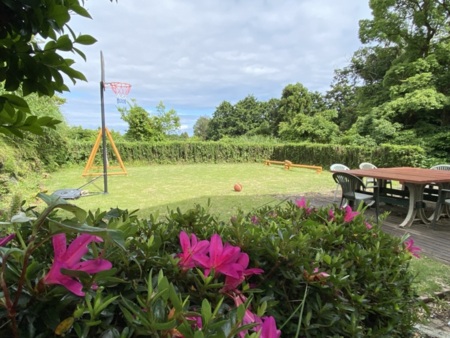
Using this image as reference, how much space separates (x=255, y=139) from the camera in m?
20.4

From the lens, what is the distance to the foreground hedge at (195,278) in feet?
1.29

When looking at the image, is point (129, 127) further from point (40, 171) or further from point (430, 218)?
point (430, 218)

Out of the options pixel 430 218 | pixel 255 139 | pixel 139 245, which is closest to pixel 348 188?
pixel 430 218

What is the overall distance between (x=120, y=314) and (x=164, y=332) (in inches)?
4.8

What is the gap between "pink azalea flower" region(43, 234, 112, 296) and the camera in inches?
15.4

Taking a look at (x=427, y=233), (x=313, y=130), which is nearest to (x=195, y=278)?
(x=427, y=233)

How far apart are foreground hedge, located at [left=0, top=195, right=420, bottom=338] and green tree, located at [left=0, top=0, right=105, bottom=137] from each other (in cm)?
29

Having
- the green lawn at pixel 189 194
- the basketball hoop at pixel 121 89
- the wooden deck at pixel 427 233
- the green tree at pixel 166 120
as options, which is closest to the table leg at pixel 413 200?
the wooden deck at pixel 427 233

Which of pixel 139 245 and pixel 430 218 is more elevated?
pixel 139 245

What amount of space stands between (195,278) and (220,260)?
60 mm

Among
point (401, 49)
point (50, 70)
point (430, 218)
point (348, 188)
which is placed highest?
point (401, 49)

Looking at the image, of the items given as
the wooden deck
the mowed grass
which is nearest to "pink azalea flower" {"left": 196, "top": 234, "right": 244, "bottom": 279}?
the wooden deck

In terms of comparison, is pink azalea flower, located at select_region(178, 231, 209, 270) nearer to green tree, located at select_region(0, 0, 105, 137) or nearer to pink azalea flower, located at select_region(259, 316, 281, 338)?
pink azalea flower, located at select_region(259, 316, 281, 338)

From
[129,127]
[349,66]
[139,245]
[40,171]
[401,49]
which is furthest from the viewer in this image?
[349,66]
